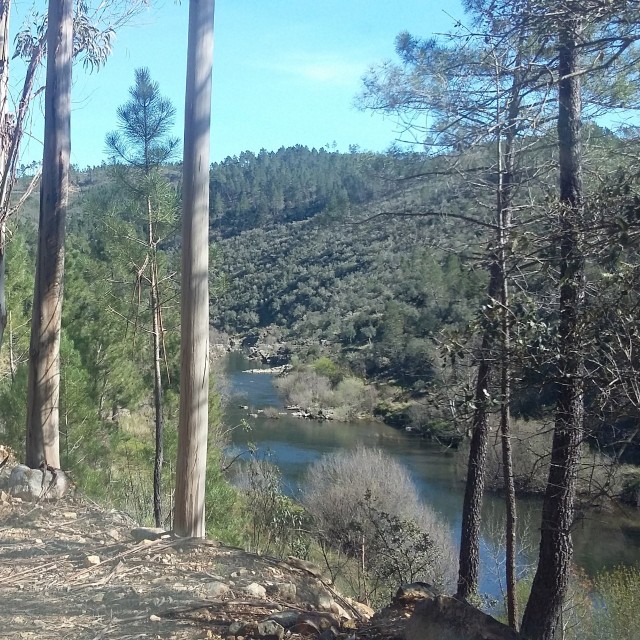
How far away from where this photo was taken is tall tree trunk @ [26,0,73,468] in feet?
19.4

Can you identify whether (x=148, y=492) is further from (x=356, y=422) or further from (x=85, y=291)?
(x=356, y=422)

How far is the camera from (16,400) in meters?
12.2

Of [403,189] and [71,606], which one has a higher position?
[403,189]

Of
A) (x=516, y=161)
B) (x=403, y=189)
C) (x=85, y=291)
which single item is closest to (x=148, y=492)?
(x=85, y=291)

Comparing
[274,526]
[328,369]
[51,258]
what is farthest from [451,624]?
[328,369]

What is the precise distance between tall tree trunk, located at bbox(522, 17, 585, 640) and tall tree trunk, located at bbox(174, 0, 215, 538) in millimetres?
2060

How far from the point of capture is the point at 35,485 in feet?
18.0

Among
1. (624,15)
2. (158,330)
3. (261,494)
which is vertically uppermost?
(624,15)

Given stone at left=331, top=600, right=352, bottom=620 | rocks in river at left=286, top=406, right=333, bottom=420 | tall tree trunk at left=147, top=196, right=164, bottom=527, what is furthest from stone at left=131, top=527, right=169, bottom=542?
rocks in river at left=286, top=406, right=333, bottom=420

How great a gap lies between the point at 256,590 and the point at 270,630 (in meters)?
0.55

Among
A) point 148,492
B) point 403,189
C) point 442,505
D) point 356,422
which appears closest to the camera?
point 403,189

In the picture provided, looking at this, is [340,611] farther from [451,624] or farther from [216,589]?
[451,624]

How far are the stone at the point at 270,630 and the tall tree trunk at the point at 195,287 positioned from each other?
1.38 meters

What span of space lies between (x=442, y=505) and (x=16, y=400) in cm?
1217
